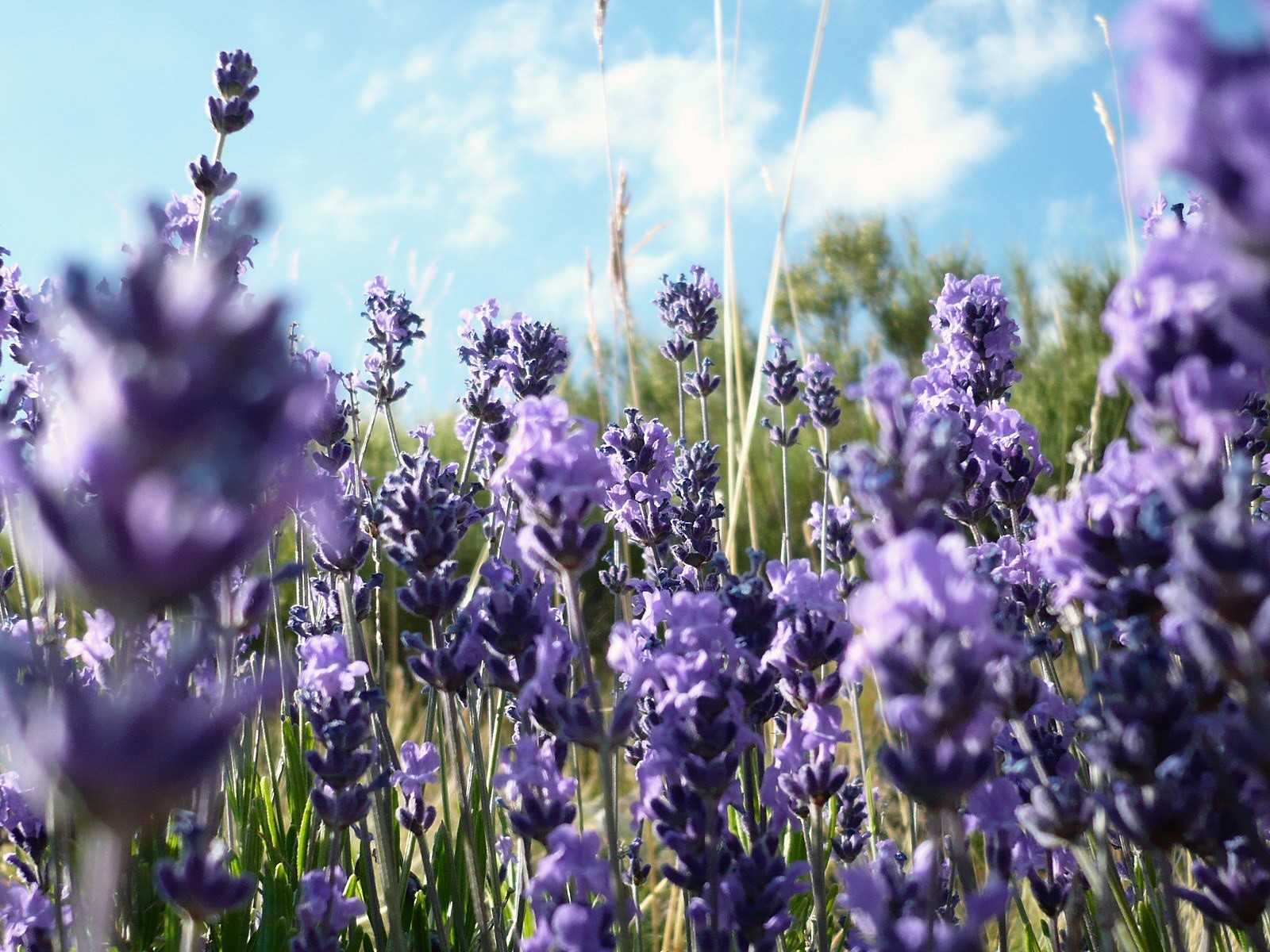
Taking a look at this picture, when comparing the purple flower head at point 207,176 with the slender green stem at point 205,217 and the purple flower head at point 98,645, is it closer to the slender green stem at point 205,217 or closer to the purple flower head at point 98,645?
the slender green stem at point 205,217

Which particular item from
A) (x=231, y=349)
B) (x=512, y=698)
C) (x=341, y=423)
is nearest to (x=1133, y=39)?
(x=231, y=349)

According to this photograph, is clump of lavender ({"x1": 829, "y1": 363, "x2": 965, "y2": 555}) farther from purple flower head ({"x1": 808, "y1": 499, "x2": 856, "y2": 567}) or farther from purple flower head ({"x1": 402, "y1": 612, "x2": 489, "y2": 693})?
purple flower head ({"x1": 808, "y1": 499, "x2": 856, "y2": 567})

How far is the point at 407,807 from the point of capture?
192 centimetres

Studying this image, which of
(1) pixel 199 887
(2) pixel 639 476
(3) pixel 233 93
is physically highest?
(3) pixel 233 93

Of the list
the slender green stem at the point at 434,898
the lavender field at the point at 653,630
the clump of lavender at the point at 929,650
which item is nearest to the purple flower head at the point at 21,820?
the lavender field at the point at 653,630

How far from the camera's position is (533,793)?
1295 millimetres

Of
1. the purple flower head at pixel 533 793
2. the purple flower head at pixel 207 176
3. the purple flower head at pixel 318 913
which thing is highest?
the purple flower head at pixel 207 176

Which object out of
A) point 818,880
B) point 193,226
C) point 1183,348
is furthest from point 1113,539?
point 193,226

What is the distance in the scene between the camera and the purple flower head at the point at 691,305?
328 cm

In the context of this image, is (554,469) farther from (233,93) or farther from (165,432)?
(233,93)

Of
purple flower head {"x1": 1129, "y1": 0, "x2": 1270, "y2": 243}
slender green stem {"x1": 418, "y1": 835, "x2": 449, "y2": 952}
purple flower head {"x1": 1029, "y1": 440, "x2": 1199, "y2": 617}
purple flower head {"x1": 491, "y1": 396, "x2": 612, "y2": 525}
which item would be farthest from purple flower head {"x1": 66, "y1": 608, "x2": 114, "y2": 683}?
purple flower head {"x1": 1129, "y1": 0, "x2": 1270, "y2": 243}

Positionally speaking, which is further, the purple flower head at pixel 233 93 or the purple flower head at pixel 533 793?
the purple flower head at pixel 233 93

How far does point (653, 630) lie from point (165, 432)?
118 centimetres

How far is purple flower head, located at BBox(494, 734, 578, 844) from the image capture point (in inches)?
50.3
